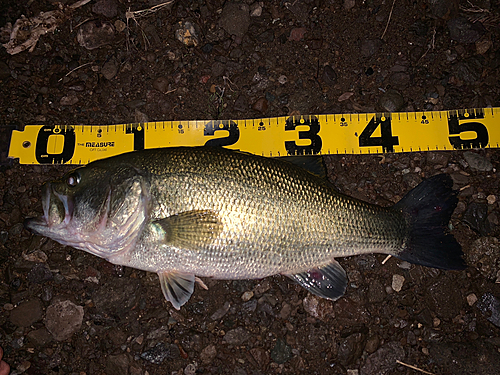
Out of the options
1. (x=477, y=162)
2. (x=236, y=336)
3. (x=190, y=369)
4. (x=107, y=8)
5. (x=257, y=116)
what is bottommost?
(x=190, y=369)

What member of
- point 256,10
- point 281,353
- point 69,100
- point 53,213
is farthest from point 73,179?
point 256,10

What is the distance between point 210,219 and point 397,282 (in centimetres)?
198

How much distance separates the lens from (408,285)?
3.44 meters

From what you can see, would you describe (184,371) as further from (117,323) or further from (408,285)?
(408,285)

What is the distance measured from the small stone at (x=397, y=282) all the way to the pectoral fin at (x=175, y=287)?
6.49 feet

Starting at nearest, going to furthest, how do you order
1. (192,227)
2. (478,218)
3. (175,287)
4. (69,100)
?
1. (192,227)
2. (175,287)
3. (478,218)
4. (69,100)

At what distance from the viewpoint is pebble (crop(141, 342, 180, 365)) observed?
3.31m

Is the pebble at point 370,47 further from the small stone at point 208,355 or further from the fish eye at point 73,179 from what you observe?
the small stone at point 208,355

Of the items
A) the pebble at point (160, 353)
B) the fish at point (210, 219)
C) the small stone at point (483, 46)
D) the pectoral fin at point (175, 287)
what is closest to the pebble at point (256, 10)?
the fish at point (210, 219)

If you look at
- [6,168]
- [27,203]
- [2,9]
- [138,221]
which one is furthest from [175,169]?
[2,9]

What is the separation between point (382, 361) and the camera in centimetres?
327

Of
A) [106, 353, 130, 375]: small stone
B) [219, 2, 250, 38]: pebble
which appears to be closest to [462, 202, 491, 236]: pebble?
[219, 2, 250, 38]: pebble

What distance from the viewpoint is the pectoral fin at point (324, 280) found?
3.16 meters

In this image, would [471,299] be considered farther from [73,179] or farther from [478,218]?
[73,179]
